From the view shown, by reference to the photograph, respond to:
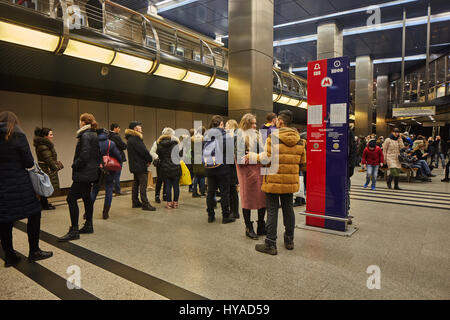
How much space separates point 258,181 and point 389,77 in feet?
86.7

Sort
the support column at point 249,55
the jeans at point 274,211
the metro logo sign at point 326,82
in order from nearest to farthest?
the jeans at point 274,211
the metro logo sign at point 326,82
the support column at point 249,55

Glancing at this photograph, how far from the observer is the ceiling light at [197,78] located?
8.48m

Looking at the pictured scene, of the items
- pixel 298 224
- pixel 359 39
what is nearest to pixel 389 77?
pixel 359 39

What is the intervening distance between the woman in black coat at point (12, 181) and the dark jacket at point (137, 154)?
8.53 ft

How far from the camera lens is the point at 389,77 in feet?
81.8

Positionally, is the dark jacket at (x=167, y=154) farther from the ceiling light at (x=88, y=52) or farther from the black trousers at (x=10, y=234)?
the black trousers at (x=10, y=234)

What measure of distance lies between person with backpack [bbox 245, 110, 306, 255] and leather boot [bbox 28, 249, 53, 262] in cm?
261

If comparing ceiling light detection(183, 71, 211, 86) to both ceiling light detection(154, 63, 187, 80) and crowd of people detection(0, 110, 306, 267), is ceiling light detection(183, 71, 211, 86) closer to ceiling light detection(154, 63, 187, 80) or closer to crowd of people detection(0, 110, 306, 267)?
ceiling light detection(154, 63, 187, 80)

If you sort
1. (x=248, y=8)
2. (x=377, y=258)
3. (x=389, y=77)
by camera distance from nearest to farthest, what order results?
1. (x=377, y=258)
2. (x=248, y=8)
3. (x=389, y=77)

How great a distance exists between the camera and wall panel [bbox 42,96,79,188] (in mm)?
7527

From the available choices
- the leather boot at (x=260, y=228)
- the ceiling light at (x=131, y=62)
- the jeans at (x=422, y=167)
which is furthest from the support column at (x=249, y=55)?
the jeans at (x=422, y=167)

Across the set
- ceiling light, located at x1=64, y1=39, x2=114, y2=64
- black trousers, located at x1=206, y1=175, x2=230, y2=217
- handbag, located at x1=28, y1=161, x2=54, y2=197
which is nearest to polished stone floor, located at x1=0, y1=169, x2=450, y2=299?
black trousers, located at x1=206, y1=175, x2=230, y2=217
